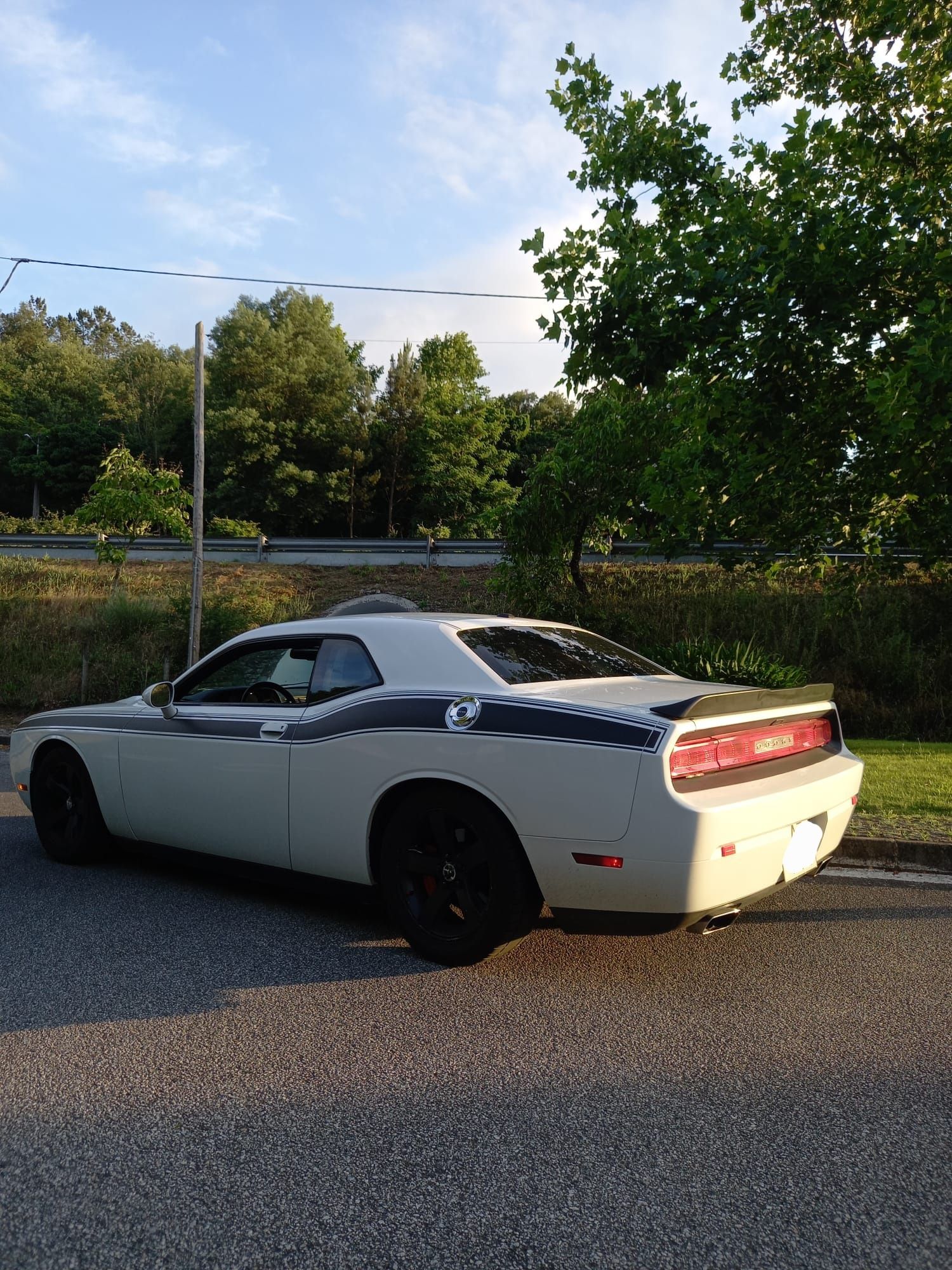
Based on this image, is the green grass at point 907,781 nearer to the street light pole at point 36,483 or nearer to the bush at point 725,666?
the bush at point 725,666

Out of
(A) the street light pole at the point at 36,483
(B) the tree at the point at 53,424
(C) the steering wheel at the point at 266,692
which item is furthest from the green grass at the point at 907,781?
(A) the street light pole at the point at 36,483

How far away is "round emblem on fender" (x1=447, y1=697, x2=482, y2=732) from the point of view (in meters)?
4.13

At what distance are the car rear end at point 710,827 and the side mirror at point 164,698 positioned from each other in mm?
2608

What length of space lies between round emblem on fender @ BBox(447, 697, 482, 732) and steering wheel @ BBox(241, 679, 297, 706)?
1172mm

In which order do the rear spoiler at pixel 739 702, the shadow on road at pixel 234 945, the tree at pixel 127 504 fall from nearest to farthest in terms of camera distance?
the rear spoiler at pixel 739 702
the shadow on road at pixel 234 945
the tree at pixel 127 504

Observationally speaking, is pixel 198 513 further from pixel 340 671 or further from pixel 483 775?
pixel 483 775

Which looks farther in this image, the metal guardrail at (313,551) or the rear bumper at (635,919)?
the metal guardrail at (313,551)

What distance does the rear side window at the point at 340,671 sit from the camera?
15.4 feet

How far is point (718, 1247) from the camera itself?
7.50 ft

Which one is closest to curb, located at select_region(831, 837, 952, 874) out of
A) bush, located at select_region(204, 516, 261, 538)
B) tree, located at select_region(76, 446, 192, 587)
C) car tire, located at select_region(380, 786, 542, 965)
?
car tire, located at select_region(380, 786, 542, 965)

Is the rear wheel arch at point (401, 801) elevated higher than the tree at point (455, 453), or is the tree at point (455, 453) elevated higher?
the tree at point (455, 453)

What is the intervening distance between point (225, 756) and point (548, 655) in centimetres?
172

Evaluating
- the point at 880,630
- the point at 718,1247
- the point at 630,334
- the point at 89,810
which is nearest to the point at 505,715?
the point at 718,1247

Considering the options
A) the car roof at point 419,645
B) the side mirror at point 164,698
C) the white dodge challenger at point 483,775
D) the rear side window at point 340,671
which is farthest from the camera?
the side mirror at point 164,698
